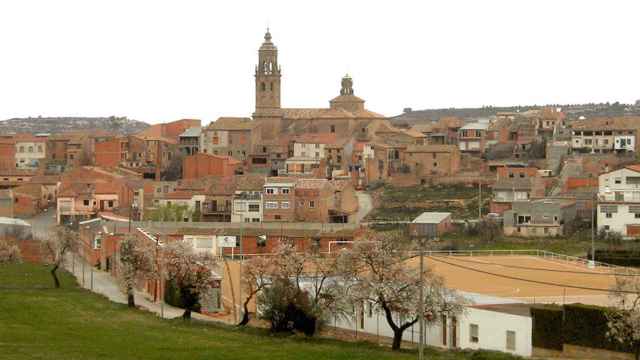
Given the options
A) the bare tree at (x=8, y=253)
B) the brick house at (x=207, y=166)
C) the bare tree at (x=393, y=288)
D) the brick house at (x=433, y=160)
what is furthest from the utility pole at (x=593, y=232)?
the brick house at (x=207, y=166)

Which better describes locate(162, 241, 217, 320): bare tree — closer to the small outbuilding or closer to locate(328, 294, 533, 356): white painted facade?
locate(328, 294, 533, 356): white painted facade

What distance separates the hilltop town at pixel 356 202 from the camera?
30062 mm

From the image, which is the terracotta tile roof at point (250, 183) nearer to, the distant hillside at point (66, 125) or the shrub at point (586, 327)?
the shrub at point (586, 327)

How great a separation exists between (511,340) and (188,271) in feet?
30.3

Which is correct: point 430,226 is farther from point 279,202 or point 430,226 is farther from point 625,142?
point 625,142

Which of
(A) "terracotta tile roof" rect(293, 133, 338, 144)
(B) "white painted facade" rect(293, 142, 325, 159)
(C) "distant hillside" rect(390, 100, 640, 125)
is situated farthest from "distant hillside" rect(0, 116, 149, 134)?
(B) "white painted facade" rect(293, 142, 325, 159)

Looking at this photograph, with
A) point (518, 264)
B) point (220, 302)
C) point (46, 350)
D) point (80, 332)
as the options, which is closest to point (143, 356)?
point (46, 350)

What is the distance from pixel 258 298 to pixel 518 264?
14142mm

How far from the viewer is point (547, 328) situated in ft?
82.6

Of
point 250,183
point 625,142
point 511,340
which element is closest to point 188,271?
point 511,340

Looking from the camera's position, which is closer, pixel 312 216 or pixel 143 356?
pixel 143 356

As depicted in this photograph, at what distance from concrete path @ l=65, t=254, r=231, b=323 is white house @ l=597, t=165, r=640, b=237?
1914 cm

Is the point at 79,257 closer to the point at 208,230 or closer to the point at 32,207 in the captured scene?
the point at 208,230

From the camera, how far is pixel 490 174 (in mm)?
61656
